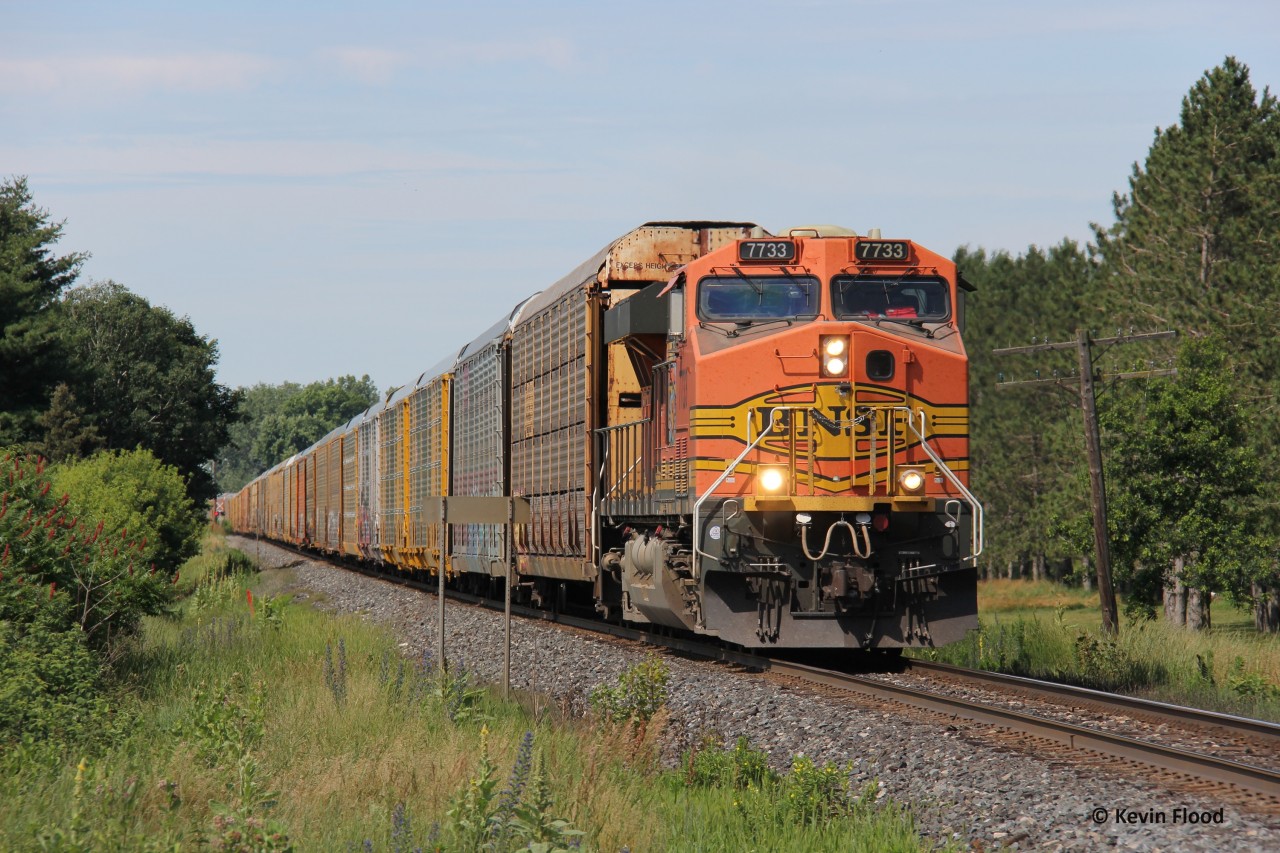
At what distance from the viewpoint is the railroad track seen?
7.88 metres

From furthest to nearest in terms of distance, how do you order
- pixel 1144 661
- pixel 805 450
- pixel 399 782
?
pixel 1144 661, pixel 805 450, pixel 399 782

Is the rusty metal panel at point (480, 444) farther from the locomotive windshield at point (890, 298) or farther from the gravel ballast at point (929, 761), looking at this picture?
the locomotive windshield at point (890, 298)

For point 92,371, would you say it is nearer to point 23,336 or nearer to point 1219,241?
point 23,336

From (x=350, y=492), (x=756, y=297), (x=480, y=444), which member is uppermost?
(x=756, y=297)

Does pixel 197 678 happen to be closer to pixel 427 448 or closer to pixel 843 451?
pixel 843 451

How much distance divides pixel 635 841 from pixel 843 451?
20.5 ft

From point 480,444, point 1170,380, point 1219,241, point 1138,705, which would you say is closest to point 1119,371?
point 1219,241

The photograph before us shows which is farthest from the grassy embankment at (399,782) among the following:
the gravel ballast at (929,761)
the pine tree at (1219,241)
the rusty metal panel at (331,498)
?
the rusty metal panel at (331,498)

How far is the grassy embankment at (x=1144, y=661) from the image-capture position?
41.1 ft

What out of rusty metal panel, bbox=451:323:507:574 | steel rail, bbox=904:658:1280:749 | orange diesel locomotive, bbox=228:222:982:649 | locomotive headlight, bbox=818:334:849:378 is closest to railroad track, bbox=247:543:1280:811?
steel rail, bbox=904:658:1280:749

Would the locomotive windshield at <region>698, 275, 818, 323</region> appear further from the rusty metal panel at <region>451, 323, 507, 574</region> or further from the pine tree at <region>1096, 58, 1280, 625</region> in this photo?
the pine tree at <region>1096, 58, 1280, 625</region>

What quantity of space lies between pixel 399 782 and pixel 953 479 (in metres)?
6.71

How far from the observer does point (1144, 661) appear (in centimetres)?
1466

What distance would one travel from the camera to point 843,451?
12.6 m
